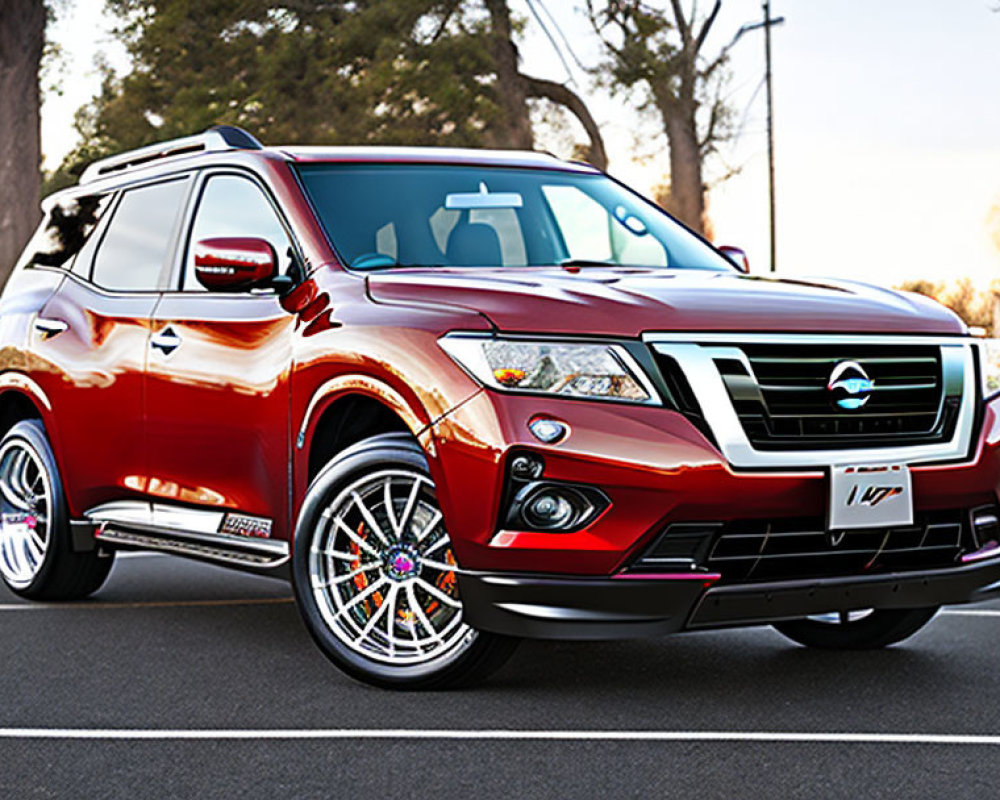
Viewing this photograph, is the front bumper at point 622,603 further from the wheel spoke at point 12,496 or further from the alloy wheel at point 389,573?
the wheel spoke at point 12,496

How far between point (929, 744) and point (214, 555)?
113 inches

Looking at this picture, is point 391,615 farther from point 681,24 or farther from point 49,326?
point 681,24

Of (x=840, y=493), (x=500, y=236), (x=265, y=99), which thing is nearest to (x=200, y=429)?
(x=500, y=236)

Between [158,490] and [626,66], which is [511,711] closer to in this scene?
[158,490]

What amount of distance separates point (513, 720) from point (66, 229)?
396cm

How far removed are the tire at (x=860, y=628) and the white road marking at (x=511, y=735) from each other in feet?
4.60

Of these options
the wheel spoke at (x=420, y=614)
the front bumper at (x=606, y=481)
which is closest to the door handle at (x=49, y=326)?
the wheel spoke at (x=420, y=614)

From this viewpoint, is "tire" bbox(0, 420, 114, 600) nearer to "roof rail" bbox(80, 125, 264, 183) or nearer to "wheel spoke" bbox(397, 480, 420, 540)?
"roof rail" bbox(80, 125, 264, 183)

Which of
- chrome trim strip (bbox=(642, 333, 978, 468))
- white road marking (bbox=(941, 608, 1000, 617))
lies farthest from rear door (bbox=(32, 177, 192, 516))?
white road marking (bbox=(941, 608, 1000, 617))

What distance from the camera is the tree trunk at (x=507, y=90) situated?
33719 millimetres

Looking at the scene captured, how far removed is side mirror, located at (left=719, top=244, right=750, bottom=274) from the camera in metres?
→ 7.38

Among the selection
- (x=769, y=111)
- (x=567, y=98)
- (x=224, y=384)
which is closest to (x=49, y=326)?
(x=224, y=384)

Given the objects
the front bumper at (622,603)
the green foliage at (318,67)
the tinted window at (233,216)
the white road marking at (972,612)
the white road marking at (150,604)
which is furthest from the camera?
the green foliage at (318,67)

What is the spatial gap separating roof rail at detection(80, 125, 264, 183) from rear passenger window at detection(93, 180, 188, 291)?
18 centimetres
